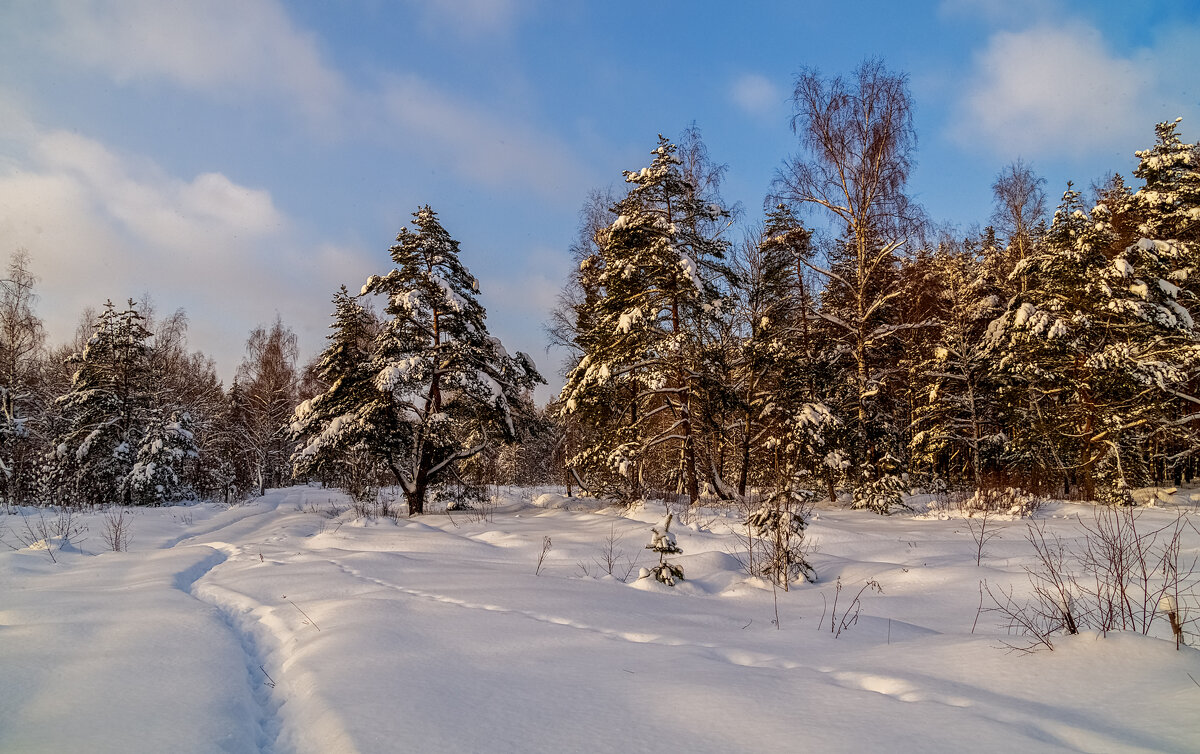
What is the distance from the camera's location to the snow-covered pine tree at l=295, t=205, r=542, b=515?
13.0 meters

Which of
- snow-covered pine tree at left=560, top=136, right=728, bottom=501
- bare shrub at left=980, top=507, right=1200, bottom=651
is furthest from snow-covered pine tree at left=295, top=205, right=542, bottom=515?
bare shrub at left=980, top=507, right=1200, bottom=651

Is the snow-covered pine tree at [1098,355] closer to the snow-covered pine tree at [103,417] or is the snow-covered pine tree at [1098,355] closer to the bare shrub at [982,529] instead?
the bare shrub at [982,529]

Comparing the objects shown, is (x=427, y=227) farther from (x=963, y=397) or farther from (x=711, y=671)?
(x=963, y=397)

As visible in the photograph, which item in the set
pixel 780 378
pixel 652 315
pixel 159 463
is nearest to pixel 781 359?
pixel 780 378

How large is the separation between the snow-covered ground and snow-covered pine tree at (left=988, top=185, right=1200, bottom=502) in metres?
10.8

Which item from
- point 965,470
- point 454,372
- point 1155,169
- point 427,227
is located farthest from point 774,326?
point 1155,169

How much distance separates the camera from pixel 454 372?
13.7 m

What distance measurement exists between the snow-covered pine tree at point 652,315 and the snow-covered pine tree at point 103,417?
17.3 metres

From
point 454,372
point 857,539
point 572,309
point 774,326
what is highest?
point 572,309

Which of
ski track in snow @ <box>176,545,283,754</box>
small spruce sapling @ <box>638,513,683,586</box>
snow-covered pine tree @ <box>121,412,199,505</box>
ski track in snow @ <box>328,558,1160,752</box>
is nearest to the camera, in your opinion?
ski track in snow @ <box>328,558,1160,752</box>

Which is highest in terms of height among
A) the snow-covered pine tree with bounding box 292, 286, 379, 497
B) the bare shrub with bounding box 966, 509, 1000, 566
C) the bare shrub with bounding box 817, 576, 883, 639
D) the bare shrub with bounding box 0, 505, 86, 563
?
the snow-covered pine tree with bounding box 292, 286, 379, 497

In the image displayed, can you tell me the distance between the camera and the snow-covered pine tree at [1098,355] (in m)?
13.1

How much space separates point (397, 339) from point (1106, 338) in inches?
707

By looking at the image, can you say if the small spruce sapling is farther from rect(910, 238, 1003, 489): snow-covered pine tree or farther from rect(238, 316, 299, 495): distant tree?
rect(238, 316, 299, 495): distant tree
